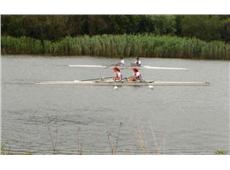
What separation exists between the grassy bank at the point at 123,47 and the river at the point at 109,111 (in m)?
0.49

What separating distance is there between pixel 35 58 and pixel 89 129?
27.7 ft

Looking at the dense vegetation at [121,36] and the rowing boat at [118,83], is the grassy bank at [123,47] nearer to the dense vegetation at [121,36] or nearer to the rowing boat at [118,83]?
the dense vegetation at [121,36]

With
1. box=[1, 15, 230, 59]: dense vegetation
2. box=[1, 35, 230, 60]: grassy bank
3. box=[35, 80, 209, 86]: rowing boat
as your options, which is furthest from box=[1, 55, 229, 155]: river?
box=[1, 15, 230, 59]: dense vegetation

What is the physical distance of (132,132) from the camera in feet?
52.7

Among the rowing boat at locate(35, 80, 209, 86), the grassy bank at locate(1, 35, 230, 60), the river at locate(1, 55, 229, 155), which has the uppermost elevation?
the grassy bank at locate(1, 35, 230, 60)

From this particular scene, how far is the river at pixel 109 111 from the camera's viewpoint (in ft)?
47.5

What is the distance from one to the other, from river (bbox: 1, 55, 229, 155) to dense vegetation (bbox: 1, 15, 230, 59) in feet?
2.24

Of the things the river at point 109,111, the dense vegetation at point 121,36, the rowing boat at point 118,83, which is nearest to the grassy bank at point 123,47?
the dense vegetation at point 121,36

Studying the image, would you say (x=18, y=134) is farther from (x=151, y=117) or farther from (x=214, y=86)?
(x=214, y=86)

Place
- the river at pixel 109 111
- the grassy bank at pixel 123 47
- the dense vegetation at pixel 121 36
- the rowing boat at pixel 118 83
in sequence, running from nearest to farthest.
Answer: the river at pixel 109 111 → the dense vegetation at pixel 121 36 → the rowing boat at pixel 118 83 → the grassy bank at pixel 123 47

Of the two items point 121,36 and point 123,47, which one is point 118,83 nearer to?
point 121,36

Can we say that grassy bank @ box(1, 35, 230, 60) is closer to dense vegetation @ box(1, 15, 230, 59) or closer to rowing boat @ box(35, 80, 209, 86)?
dense vegetation @ box(1, 15, 230, 59)

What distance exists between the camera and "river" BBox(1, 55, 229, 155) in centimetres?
1448
